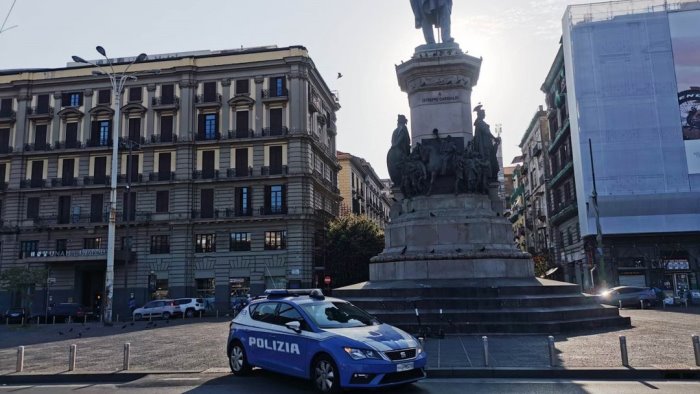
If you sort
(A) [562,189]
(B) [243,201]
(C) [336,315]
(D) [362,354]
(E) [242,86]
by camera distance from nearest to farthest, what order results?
(D) [362,354], (C) [336,315], (B) [243,201], (E) [242,86], (A) [562,189]

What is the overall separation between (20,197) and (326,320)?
5104 centimetres

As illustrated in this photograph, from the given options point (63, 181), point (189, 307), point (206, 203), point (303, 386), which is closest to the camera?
point (303, 386)

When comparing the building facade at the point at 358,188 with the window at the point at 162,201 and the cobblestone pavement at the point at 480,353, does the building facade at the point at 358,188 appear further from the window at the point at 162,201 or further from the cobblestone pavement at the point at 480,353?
the cobblestone pavement at the point at 480,353

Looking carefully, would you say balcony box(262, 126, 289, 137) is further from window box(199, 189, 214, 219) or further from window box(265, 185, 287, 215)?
window box(199, 189, 214, 219)

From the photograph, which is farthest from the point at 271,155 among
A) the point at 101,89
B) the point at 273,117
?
the point at 101,89

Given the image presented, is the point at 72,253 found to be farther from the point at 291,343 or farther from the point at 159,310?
the point at 291,343

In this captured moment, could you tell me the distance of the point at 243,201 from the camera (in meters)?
48.8

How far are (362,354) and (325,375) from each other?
75cm

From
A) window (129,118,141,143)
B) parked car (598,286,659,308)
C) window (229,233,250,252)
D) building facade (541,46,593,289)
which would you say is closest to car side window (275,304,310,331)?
parked car (598,286,659,308)

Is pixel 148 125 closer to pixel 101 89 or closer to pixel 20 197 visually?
pixel 101 89

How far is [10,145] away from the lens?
52469 millimetres

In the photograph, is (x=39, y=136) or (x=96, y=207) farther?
(x=39, y=136)

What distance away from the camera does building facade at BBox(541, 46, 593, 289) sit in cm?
4978

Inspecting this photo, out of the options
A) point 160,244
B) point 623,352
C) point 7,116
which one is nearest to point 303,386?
point 623,352
